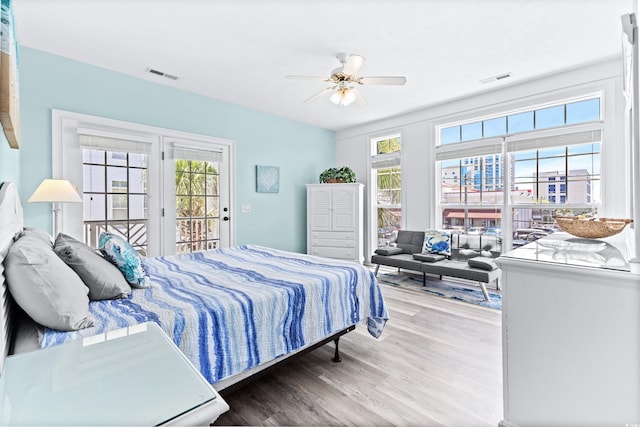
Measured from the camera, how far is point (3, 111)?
104 centimetres

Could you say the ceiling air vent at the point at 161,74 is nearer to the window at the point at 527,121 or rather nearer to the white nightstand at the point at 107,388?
the white nightstand at the point at 107,388

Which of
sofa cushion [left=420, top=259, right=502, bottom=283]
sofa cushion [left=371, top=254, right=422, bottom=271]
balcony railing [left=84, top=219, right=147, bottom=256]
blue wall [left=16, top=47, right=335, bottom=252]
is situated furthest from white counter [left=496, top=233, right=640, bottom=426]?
balcony railing [left=84, top=219, right=147, bottom=256]

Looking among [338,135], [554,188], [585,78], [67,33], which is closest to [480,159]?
[554,188]

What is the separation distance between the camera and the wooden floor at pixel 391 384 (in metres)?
1.68

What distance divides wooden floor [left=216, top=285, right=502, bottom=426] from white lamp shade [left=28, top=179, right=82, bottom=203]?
2.36m

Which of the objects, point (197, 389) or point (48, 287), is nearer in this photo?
point (197, 389)

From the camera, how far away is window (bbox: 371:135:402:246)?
555cm

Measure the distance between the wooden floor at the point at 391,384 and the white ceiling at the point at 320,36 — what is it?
273cm

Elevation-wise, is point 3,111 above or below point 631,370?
above

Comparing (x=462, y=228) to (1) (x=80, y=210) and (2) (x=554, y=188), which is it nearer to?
(2) (x=554, y=188)

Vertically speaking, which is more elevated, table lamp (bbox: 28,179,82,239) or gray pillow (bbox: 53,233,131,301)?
table lamp (bbox: 28,179,82,239)

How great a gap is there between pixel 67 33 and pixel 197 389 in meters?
3.56

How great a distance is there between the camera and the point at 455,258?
445 centimetres

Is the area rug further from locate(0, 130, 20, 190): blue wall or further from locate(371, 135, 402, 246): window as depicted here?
locate(0, 130, 20, 190): blue wall
